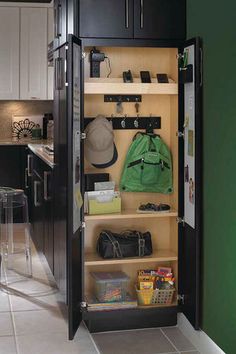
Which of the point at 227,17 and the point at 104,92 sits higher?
the point at 227,17

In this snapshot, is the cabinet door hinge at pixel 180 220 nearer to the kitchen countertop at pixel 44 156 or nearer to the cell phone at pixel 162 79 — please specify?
the cell phone at pixel 162 79

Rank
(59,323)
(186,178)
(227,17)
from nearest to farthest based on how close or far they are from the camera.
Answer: (227,17), (186,178), (59,323)

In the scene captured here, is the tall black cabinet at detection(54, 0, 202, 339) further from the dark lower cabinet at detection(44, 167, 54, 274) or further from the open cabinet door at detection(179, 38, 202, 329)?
the dark lower cabinet at detection(44, 167, 54, 274)

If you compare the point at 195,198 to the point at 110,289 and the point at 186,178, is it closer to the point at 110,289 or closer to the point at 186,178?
the point at 186,178

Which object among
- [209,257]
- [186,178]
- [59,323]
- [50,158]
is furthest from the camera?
[50,158]

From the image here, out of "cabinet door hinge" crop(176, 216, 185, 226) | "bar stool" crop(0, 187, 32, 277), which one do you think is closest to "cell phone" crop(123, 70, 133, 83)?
"cabinet door hinge" crop(176, 216, 185, 226)

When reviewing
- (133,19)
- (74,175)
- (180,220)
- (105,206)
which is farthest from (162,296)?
(133,19)

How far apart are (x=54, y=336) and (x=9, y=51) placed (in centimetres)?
464

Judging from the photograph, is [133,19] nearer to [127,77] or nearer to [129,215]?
[127,77]

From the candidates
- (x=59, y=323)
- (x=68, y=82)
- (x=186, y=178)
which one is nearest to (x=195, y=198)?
(x=186, y=178)

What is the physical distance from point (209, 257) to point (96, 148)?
1007 mm

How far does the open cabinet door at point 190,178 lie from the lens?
3.56 meters

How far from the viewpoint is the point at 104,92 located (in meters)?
3.83

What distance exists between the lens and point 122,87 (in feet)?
12.6
